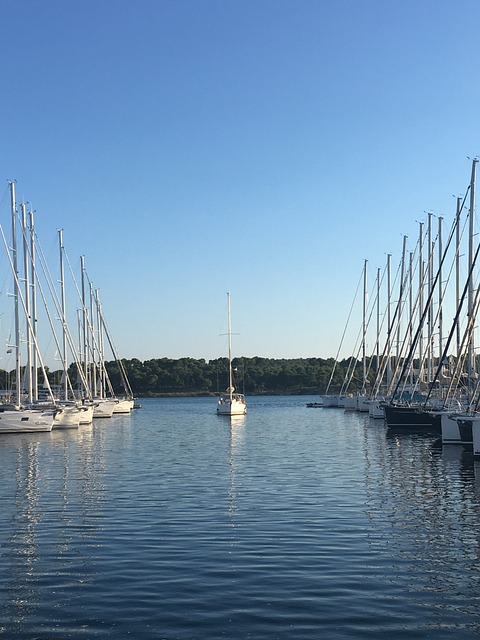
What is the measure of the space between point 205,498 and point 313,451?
66.9 feet

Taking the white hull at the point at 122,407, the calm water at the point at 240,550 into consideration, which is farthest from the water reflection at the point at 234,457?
the white hull at the point at 122,407

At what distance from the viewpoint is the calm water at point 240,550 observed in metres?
13.8

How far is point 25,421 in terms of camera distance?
193 feet

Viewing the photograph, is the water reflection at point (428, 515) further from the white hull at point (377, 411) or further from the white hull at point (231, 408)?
the white hull at point (231, 408)

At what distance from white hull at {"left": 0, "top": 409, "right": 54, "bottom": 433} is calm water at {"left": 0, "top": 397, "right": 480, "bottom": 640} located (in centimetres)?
1947

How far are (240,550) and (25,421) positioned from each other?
42408 mm

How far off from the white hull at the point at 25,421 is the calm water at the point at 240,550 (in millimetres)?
19475

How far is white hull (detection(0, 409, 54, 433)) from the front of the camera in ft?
Answer: 191

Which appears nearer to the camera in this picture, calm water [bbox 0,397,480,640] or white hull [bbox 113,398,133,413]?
calm water [bbox 0,397,480,640]

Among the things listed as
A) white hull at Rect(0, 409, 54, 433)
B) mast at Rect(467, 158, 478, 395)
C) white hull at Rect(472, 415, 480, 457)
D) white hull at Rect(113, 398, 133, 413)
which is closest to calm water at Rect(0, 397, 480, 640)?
white hull at Rect(472, 415, 480, 457)

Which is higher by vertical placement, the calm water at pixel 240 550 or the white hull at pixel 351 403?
the white hull at pixel 351 403

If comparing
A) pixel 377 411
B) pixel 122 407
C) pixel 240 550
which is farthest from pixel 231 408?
pixel 240 550

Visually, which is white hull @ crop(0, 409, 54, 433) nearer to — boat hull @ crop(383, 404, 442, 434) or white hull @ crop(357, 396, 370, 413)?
boat hull @ crop(383, 404, 442, 434)

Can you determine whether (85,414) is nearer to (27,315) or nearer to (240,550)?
(27,315)
